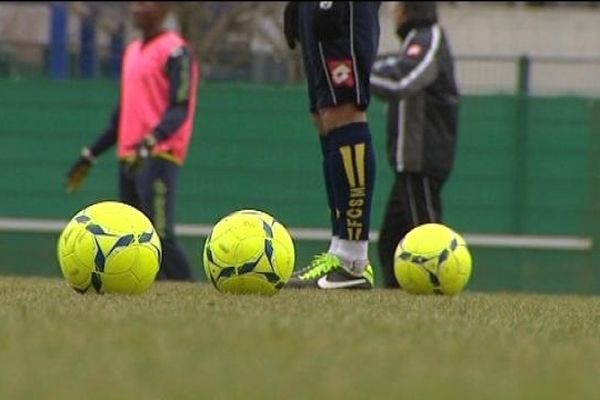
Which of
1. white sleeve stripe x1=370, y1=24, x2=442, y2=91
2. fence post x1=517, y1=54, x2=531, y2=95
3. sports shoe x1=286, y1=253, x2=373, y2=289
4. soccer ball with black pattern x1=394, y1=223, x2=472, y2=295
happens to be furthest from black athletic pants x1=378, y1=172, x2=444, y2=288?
fence post x1=517, y1=54, x2=531, y2=95

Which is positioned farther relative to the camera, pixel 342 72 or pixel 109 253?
pixel 342 72

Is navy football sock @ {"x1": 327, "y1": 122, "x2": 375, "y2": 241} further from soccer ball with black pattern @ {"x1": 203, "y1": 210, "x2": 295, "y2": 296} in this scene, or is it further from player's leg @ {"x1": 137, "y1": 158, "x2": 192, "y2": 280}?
player's leg @ {"x1": 137, "y1": 158, "x2": 192, "y2": 280}

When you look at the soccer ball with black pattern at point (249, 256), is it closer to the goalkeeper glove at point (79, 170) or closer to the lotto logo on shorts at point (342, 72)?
the lotto logo on shorts at point (342, 72)

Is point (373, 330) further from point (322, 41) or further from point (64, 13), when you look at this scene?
point (64, 13)

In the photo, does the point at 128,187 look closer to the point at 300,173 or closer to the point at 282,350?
the point at 300,173

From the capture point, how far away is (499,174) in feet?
48.9

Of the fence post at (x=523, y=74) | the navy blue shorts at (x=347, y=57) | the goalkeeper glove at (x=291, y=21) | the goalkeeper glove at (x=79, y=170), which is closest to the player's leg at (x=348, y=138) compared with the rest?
the navy blue shorts at (x=347, y=57)

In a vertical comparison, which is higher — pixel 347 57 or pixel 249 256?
pixel 347 57

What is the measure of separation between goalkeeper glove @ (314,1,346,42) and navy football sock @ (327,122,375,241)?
0.42m

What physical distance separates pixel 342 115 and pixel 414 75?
2571mm

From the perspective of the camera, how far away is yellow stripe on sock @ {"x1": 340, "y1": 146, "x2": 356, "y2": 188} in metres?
7.86

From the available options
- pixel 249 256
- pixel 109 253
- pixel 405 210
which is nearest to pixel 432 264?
pixel 249 256

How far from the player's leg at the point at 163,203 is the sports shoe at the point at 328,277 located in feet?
12.2

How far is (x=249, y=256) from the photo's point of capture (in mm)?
6855
